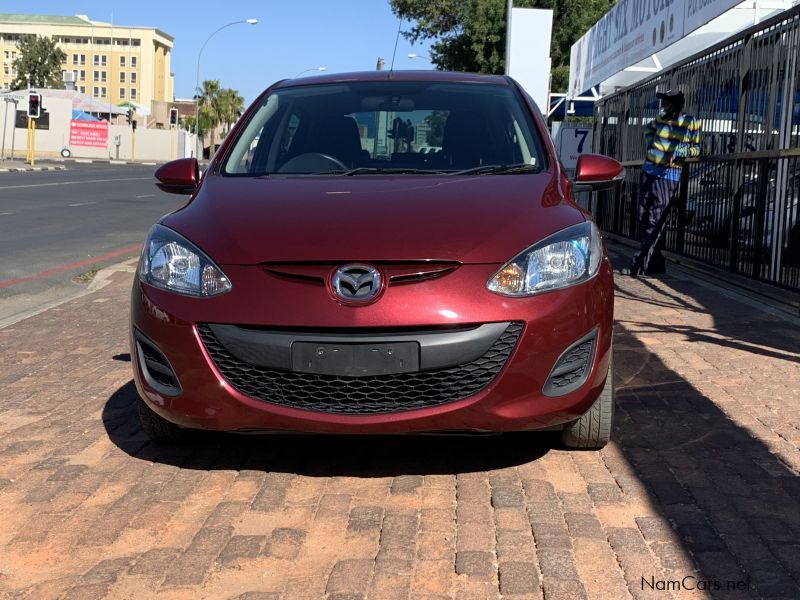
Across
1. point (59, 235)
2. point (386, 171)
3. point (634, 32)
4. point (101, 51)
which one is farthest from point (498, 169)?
point (101, 51)

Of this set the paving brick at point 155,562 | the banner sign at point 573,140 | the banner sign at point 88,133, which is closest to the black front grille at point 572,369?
the paving brick at point 155,562

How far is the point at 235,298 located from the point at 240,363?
225mm

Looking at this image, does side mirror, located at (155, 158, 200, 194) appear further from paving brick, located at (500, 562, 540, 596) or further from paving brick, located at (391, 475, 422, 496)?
paving brick, located at (500, 562, 540, 596)

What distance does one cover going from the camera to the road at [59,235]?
959cm

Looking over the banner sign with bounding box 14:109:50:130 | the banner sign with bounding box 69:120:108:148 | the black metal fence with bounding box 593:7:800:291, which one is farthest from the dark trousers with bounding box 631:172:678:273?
the banner sign with bounding box 69:120:108:148

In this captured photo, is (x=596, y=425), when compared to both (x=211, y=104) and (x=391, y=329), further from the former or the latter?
(x=211, y=104)

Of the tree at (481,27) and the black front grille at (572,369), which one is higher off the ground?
the tree at (481,27)

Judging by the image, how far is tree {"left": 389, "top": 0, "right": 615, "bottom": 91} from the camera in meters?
41.6

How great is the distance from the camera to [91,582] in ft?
9.56

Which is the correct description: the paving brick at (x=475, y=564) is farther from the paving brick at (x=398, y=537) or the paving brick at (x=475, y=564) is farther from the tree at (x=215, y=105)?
the tree at (x=215, y=105)

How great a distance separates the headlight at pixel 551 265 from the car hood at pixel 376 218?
0.04m

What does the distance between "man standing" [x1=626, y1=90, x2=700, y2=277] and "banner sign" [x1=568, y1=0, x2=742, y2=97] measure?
6.43 feet

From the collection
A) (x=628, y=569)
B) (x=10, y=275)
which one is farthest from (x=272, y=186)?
(x=10, y=275)

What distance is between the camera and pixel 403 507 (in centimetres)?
351
